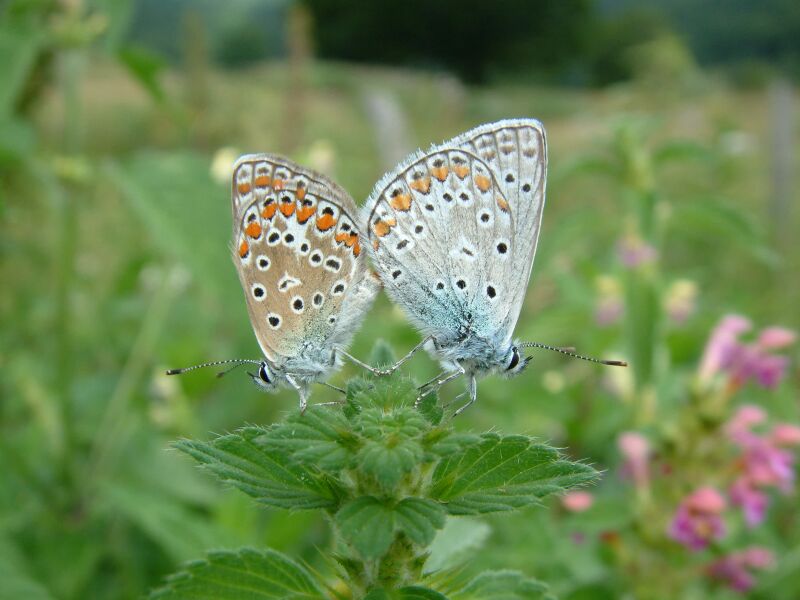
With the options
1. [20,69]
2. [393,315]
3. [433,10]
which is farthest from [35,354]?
[433,10]

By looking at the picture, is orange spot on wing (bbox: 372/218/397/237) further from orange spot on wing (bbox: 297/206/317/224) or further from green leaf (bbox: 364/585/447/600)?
green leaf (bbox: 364/585/447/600)

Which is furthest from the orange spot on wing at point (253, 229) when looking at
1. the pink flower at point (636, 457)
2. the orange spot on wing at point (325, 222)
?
the pink flower at point (636, 457)

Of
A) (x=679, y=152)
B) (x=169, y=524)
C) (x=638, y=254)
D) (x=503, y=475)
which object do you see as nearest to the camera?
(x=503, y=475)

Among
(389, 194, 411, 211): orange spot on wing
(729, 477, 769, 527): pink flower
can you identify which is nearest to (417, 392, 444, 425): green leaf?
(389, 194, 411, 211): orange spot on wing

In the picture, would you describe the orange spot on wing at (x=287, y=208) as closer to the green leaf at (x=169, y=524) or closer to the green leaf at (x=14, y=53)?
the green leaf at (x=169, y=524)

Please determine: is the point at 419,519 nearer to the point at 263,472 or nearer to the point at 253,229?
the point at 263,472

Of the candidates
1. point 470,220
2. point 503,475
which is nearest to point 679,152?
point 470,220
